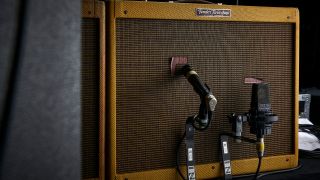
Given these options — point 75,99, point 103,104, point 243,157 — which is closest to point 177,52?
point 103,104

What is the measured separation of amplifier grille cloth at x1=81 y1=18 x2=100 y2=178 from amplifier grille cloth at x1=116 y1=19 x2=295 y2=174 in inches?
1.9

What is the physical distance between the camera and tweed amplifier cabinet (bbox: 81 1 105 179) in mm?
819

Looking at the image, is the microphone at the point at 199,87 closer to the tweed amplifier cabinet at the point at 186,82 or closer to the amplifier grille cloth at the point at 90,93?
the tweed amplifier cabinet at the point at 186,82

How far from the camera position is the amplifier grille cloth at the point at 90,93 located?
82 cm

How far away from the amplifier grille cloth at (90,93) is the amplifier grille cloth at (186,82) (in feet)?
0.16

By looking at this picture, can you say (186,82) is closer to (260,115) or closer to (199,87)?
(199,87)

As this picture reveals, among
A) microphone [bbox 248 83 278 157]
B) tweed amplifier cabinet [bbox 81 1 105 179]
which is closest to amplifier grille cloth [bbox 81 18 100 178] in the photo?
tweed amplifier cabinet [bbox 81 1 105 179]

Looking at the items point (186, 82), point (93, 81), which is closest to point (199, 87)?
point (186, 82)

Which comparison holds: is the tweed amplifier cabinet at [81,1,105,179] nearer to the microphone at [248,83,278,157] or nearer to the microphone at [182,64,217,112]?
the microphone at [182,64,217,112]

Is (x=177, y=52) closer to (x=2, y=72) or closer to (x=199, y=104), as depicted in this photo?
A: (x=199, y=104)

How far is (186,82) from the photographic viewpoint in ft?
2.97

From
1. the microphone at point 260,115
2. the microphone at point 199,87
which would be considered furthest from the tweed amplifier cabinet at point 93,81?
the microphone at point 260,115

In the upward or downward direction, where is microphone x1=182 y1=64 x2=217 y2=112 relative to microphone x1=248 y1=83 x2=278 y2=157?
upward

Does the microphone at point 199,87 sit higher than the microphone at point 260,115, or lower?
higher
